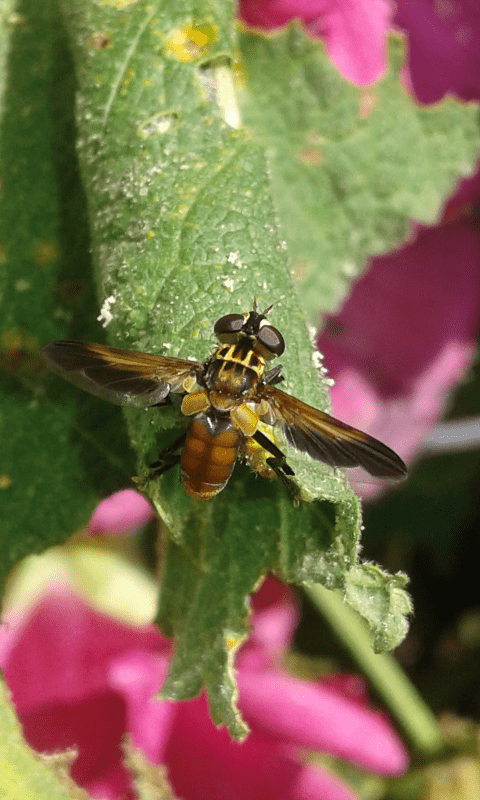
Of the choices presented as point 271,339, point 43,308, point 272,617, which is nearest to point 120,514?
point 272,617

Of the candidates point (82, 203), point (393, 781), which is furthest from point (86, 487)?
point (393, 781)

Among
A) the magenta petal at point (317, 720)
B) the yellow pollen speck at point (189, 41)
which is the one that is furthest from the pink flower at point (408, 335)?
the yellow pollen speck at point (189, 41)

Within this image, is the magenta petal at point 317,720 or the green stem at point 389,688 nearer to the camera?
the magenta petal at point 317,720

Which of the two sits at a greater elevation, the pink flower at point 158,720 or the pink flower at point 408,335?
the pink flower at point 408,335

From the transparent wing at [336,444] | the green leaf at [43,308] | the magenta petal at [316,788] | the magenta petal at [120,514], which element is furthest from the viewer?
the magenta petal at [120,514]

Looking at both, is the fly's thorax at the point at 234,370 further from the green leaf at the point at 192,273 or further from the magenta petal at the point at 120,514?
the magenta petal at the point at 120,514

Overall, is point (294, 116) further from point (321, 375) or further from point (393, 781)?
point (393, 781)

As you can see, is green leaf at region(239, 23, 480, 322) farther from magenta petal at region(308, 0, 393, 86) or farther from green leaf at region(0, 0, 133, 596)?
green leaf at region(0, 0, 133, 596)
